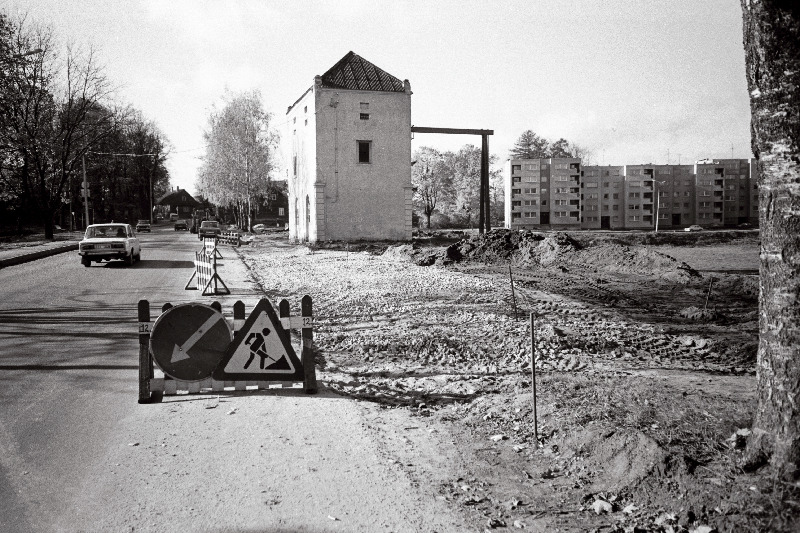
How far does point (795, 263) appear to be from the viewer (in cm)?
398

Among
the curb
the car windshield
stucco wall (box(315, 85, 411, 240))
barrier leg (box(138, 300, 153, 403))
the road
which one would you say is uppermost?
stucco wall (box(315, 85, 411, 240))

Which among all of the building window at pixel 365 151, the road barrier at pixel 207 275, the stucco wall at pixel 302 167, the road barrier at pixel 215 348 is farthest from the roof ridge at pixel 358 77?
the road barrier at pixel 215 348

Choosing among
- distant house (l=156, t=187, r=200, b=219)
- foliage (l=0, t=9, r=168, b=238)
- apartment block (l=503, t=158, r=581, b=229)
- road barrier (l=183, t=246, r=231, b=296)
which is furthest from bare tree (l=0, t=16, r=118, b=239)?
distant house (l=156, t=187, r=200, b=219)

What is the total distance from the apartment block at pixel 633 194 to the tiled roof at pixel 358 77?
50816 millimetres

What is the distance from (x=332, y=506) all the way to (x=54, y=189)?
180 ft

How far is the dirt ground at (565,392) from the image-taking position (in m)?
4.14

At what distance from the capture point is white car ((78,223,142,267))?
24359mm

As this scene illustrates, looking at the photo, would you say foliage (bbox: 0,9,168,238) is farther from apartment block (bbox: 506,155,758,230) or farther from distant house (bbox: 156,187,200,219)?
distant house (bbox: 156,187,200,219)

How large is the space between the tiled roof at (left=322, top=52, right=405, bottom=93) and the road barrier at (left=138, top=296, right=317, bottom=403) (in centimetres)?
3530

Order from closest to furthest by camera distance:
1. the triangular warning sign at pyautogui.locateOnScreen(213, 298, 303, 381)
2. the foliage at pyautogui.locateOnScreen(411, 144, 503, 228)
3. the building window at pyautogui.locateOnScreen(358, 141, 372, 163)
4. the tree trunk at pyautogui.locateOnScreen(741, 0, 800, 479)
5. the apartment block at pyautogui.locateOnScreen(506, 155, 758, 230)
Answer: the tree trunk at pyautogui.locateOnScreen(741, 0, 800, 479) < the triangular warning sign at pyautogui.locateOnScreen(213, 298, 303, 381) < the building window at pyautogui.locateOnScreen(358, 141, 372, 163) < the apartment block at pyautogui.locateOnScreen(506, 155, 758, 230) < the foliage at pyautogui.locateOnScreen(411, 144, 503, 228)

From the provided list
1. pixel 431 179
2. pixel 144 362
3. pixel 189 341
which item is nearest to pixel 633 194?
pixel 431 179

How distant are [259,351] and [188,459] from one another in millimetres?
1953

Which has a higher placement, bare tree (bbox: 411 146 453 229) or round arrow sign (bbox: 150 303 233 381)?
bare tree (bbox: 411 146 453 229)

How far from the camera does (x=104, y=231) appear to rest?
25.8 meters
